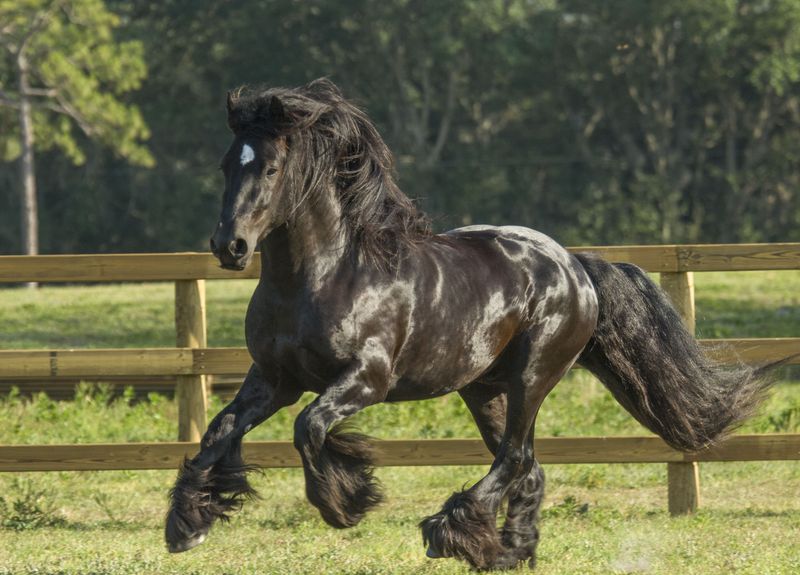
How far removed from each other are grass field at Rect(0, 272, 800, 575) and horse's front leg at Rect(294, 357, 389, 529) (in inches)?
26.7

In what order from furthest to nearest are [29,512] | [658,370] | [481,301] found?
[29,512]
[658,370]
[481,301]

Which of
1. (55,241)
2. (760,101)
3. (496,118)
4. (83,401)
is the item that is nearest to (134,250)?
(55,241)

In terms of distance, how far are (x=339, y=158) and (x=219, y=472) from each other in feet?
4.58

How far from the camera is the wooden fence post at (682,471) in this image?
7.44 metres

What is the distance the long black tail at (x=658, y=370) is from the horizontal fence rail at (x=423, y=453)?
0.84 meters

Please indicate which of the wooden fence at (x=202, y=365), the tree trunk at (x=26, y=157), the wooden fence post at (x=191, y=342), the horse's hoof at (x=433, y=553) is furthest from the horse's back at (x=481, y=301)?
the tree trunk at (x=26, y=157)

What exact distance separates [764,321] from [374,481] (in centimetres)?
1213

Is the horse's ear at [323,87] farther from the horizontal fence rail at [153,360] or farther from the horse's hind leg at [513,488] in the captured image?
the horizontal fence rail at [153,360]

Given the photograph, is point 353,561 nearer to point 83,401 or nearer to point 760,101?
point 83,401

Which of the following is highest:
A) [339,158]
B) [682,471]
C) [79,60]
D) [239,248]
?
[339,158]

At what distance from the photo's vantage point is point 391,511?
25.1 feet

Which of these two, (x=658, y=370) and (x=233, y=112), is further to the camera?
(x=658, y=370)

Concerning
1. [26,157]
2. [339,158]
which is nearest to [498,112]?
[26,157]

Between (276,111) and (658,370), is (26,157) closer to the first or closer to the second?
(658,370)
